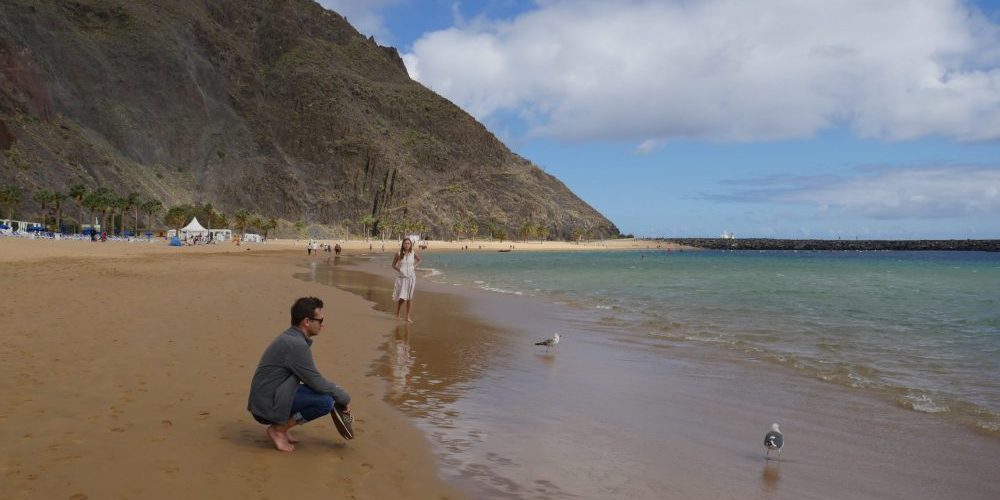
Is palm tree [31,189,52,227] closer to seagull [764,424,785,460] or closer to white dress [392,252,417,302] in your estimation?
white dress [392,252,417,302]

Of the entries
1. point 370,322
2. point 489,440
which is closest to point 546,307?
Result: point 370,322

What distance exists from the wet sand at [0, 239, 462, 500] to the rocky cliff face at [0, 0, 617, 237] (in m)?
91.1

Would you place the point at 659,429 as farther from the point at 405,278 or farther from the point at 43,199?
the point at 43,199

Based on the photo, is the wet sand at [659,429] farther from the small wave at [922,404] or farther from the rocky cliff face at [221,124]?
the rocky cliff face at [221,124]

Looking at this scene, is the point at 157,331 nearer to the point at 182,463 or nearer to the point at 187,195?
the point at 182,463

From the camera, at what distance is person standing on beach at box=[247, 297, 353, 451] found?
662 centimetres

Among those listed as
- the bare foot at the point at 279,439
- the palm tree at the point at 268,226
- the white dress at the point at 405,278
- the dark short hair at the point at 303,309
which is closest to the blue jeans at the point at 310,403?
the bare foot at the point at 279,439

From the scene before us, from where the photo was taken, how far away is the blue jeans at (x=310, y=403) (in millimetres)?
6746

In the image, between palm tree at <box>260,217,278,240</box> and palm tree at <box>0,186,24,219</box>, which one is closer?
palm tree at <box>0,186,24,219</box>

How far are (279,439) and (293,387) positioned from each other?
49cm

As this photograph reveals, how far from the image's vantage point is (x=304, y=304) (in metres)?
6.81

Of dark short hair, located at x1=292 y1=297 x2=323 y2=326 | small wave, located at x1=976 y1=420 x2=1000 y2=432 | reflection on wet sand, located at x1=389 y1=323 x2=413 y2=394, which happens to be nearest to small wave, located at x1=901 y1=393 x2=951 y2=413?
small wave, located at x1=976 y1=420 x2=1000 y2=432

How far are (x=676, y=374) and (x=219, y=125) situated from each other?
15473 cm

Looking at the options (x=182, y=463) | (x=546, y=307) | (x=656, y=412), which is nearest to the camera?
(x=182, y=463)
